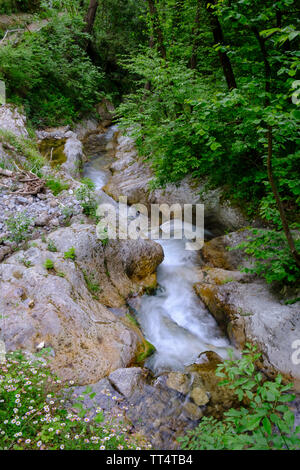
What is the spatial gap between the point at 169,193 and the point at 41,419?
289 inches

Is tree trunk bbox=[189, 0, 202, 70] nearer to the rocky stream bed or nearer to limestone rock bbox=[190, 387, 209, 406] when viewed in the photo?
the rocky stream bed

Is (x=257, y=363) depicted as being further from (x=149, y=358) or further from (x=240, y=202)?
(x=240, y=202)

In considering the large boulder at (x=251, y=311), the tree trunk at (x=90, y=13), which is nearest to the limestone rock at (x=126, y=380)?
the large boulder at (x=251, y=311)

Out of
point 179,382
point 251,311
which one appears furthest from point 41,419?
point 251,311

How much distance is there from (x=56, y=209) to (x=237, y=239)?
445 cm

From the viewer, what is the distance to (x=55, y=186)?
685 cm

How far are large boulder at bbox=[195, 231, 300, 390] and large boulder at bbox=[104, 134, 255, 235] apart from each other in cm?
86

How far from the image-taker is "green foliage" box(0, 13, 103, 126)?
38.4 feet

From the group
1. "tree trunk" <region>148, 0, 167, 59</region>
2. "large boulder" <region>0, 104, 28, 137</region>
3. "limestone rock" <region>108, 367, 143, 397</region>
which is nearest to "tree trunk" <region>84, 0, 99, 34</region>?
"large boulder" <region>0, 104, 28, 137</region>

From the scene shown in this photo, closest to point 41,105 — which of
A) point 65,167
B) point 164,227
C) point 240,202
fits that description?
point 65,167

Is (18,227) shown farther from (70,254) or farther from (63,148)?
(63,148)

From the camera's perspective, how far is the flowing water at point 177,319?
485 centimetres

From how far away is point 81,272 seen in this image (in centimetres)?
501
